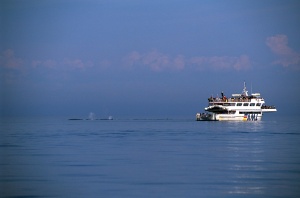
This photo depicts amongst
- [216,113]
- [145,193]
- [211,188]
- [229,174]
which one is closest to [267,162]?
[229,174]

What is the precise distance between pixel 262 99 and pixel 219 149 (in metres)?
112

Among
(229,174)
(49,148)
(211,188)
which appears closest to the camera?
(211,188)

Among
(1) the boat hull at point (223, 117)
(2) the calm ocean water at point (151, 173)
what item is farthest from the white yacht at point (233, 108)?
(2) the calm ocean water at point (151, 173)

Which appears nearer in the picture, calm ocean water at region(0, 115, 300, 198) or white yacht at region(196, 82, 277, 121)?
calm ocean water at region(0, 115, 300, 198)

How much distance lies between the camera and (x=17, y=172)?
37.9 meters

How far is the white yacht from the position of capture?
156 m

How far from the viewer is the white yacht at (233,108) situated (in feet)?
512

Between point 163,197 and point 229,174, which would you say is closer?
point 163,197

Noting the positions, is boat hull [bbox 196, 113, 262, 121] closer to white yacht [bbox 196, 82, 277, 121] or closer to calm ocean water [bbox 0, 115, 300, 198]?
white yacht [bbox 196, 82, 277, 121]

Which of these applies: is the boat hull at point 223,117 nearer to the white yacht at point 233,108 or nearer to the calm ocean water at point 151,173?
the white yacht at point 233,108

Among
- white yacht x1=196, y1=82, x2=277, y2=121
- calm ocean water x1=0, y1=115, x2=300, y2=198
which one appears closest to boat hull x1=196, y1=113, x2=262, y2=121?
white yacht x1=196, y1=82, x2=277, y2=121

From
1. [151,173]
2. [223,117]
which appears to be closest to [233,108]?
[223,117]

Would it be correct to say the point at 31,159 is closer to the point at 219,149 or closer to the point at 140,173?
the point at 140,173

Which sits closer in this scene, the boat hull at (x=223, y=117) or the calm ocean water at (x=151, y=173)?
the calm ocean water at (x=151, y=173)
